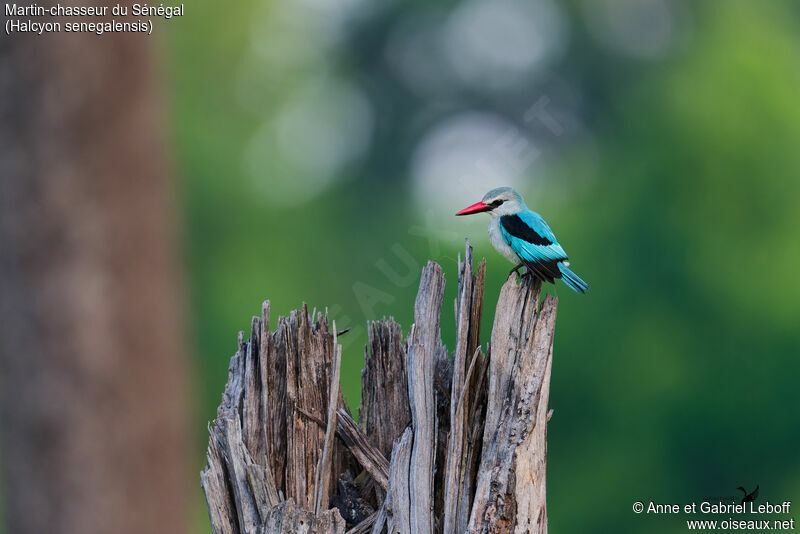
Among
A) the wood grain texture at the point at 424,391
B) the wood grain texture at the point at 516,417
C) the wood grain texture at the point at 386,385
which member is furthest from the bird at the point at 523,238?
the wood grain texture at the point at 386,385

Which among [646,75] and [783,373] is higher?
[646,75]

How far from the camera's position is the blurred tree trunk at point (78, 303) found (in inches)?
146

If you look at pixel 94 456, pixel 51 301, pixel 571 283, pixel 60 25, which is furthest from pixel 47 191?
pixel 571 283

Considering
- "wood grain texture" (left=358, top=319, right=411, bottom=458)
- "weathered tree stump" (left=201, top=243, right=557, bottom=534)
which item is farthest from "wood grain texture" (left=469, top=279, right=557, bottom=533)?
"wood grain texture" (left=358, top=319, right=411, bottom=458)

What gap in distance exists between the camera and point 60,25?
12.6ft

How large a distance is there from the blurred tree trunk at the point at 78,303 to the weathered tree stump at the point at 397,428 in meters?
0.88

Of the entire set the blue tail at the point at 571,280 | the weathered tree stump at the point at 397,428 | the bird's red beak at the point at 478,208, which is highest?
the bird's red beak at the point at 478,208

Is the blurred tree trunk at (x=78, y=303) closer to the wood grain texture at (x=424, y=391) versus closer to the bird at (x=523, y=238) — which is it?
the wood grain texture at (x=424, y=391)

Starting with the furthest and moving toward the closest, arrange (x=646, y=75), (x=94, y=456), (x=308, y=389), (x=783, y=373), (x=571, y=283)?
(x=646, y=75) → (x=783, y=373) → (x=308, y=389) → (x=571, y=283) → (x=94, y=456)

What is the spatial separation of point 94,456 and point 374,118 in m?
16.9

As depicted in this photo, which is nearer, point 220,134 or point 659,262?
point 659,262

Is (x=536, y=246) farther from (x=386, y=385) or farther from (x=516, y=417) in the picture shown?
(x=386, y=385)

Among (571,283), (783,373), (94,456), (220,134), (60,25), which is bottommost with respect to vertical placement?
(783,373)

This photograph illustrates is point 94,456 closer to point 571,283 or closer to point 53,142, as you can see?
point 53,142
